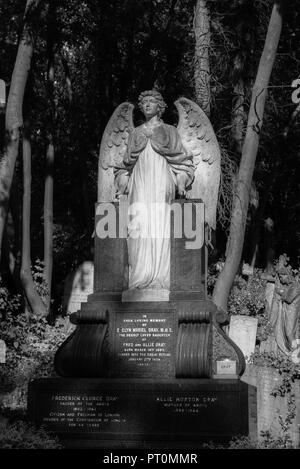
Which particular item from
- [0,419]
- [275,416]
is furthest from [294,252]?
[0,419]

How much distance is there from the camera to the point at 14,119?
1566 centimetres

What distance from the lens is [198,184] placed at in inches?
520

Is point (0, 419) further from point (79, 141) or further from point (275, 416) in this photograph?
point (79, 141)

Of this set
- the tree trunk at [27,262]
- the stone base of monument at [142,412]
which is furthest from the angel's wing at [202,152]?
the tree trunk at [27,262]

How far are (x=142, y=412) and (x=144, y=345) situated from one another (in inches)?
42.7

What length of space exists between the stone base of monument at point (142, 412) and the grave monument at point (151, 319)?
13mm

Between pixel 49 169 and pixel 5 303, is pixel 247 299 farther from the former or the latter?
pixel 49 169


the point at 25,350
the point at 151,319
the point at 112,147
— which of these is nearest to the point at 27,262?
the point at 25,350

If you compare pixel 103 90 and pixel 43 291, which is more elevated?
pixel 103 90

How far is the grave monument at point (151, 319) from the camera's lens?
11.1m

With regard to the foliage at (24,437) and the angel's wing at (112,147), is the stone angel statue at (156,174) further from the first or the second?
the foliage at (24,437)

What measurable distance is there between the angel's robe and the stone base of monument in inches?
68.3

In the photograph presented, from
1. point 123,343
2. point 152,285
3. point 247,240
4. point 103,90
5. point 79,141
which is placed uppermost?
point 103,90

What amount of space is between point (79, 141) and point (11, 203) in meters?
3.04
